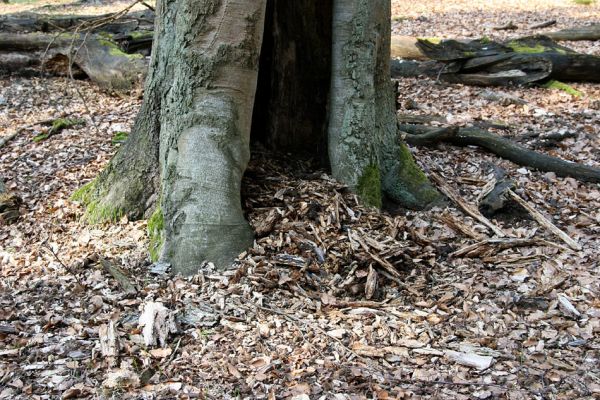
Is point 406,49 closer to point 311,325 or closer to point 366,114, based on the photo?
point 366,114

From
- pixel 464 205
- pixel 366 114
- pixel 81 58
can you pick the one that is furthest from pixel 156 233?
pixel 81 58

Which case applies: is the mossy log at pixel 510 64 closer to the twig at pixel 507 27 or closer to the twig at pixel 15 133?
Result: the twig at pixel 507 27

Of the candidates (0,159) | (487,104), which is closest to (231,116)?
(0,159)

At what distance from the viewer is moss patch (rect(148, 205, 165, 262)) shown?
4.28 m

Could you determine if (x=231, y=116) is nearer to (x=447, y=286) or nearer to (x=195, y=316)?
(x=195, y=316)

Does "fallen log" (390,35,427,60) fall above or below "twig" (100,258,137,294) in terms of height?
above

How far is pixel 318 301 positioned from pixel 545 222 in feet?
6.91

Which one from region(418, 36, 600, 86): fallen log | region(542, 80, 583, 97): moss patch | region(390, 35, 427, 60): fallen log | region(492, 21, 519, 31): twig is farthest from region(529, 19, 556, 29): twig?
region(542, 80, 583, 97): moss patch

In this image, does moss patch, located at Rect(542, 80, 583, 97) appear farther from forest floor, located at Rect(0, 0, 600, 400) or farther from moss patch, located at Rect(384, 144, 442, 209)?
moss patch, located at Rect(384, 144, 442, 209)

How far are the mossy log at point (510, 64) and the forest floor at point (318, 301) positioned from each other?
353 cm

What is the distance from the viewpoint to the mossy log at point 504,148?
571 centimetres

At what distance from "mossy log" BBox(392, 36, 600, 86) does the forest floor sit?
3.53 meters

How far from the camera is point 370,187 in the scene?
4840mm

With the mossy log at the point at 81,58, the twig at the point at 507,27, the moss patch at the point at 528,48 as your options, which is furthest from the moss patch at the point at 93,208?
→ the twig at the point at 507,27
